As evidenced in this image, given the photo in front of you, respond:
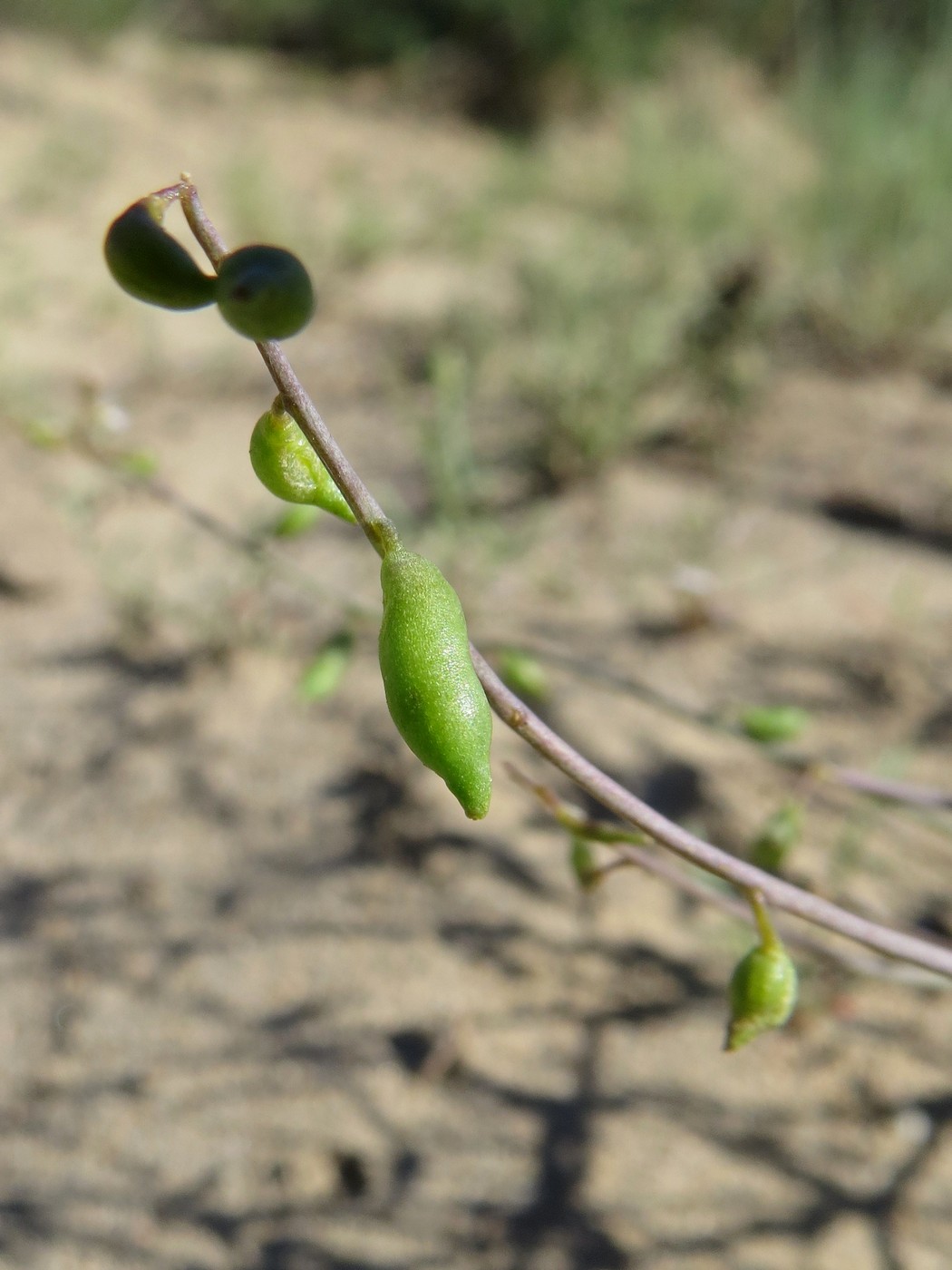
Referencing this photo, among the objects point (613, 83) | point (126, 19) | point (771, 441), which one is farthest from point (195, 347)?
point (126, 19)

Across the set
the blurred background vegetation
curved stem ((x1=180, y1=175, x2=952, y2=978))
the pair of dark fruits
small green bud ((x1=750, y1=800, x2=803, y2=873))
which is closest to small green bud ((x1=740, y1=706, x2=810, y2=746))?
small green bud ((x1=750, y1=800, x2=803, y2=873))

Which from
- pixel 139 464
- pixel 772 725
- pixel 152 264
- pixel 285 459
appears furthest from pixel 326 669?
pixel 152 264

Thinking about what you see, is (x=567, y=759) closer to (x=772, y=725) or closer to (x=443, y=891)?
(x=772, y=725)

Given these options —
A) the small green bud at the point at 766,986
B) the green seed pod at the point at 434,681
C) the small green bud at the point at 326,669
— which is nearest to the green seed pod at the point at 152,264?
the green seed pod at the point at 434,681

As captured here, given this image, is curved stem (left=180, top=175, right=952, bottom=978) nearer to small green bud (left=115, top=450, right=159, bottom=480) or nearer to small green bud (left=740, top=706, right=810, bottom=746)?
small green bud (left=740, top=706, right=810, bottom=746)

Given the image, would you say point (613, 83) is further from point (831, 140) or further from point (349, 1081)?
point (349, 1081)
